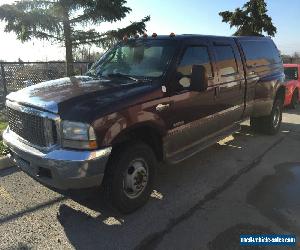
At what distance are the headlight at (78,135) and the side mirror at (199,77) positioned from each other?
166 cm

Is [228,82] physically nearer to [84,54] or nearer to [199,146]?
[199,146]

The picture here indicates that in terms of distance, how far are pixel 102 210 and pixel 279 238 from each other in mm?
2051

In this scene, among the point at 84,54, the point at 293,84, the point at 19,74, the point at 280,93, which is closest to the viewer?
the point at 280,93

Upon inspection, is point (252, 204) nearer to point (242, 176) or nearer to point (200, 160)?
point (242, 176)

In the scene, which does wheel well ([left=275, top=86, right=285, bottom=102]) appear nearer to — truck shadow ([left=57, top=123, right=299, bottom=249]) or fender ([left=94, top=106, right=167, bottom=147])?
truck shadow ([left=57, top=123, right=299, bottom=249])

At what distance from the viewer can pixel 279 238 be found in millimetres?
3959

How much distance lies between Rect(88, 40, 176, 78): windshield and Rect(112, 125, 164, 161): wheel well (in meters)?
0.77

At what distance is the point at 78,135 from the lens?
384 cm

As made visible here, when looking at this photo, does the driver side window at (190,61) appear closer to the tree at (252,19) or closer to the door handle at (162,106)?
the door handle at (162,106)

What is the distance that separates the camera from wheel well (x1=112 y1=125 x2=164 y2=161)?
4.27m

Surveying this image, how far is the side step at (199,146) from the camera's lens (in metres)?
5.13

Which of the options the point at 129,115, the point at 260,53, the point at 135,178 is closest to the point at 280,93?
the point at 260,53

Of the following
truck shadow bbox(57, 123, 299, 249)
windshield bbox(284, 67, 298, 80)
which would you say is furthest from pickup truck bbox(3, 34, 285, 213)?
windshield bbox(284, 67, 298, 80)

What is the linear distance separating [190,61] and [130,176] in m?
1.95
